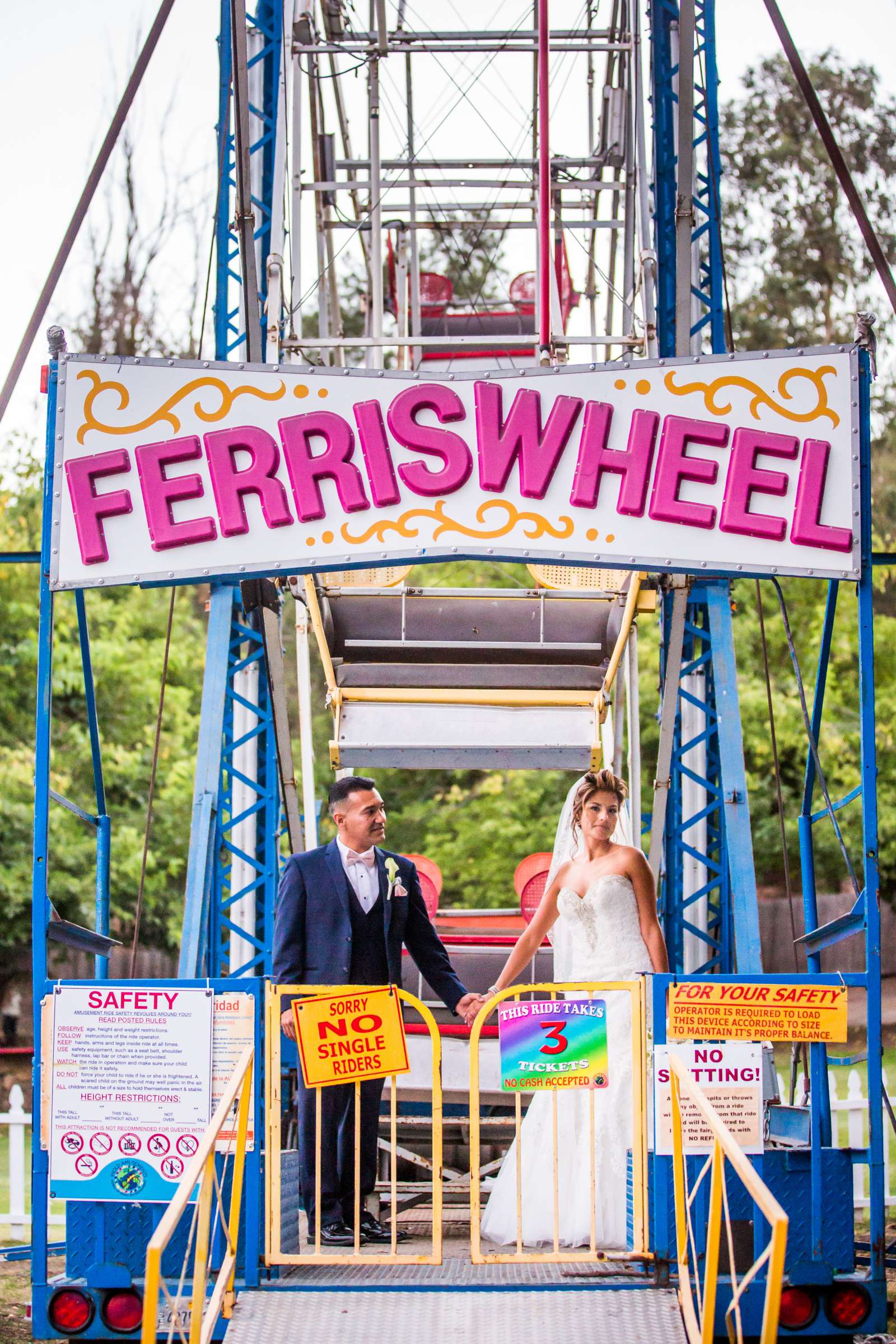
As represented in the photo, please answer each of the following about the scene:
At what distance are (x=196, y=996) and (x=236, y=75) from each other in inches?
193

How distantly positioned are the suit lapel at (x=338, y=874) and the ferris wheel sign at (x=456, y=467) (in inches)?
58.7

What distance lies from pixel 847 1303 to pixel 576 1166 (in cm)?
139

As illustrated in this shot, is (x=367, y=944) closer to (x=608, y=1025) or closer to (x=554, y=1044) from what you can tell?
(x=608, y=1025)

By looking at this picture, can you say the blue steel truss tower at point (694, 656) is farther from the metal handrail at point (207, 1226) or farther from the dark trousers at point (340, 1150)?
the metal handrail at point (207, 1226)

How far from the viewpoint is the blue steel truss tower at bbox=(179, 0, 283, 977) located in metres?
9.48

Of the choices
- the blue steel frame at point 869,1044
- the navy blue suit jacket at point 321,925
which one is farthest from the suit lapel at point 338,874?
the blue steel frame at point 869,1044

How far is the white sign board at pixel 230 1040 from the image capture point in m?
5.75

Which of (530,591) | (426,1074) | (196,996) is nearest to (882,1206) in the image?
(196,996)

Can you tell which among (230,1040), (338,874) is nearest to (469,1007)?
(338,874)

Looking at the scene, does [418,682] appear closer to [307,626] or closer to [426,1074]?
[307,626]

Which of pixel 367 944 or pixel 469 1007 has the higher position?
pixel 367 944

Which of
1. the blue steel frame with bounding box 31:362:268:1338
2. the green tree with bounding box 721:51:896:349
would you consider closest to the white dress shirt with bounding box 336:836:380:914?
the blue steel frame with bounding box 31:362:268:1338

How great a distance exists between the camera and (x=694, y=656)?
10.1 meters

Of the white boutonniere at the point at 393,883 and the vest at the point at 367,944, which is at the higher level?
the white boutonniere at the point at 393,883
